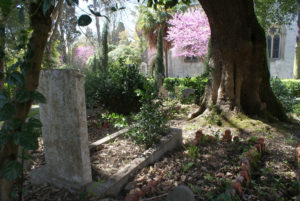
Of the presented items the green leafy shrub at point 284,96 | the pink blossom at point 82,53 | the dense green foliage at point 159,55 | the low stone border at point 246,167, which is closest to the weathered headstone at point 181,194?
the low stone border at point 246,167

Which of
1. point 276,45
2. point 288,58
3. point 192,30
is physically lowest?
point 288,58

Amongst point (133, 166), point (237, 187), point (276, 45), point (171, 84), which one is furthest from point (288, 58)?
point (133, 166)

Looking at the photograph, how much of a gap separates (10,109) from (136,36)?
101ft

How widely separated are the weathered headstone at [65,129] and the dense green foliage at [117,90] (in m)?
3.87

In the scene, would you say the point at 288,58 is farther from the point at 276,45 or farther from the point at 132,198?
the point at 132,198

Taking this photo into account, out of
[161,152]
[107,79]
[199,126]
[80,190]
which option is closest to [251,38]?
[199,126]

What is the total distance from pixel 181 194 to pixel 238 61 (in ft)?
13.4

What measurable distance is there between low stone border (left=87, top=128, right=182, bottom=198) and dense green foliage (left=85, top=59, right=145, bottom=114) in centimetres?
276

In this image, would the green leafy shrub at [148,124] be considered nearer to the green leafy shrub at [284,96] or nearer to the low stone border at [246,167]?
the low stone border at [246,167]

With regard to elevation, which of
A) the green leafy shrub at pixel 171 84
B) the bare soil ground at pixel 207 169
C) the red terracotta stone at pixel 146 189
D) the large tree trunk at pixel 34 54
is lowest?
the bare soil ground at pixel 207 169

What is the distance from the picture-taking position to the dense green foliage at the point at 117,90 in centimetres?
636

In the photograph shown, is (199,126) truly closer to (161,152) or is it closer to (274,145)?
(274,145)

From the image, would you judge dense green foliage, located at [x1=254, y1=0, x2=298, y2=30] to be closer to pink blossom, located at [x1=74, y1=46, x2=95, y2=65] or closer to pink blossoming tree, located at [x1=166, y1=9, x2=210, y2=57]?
pink blossoming tree, located at [x1=166, y1=9, x2=210, y2=57]

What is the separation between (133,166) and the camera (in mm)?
2812
